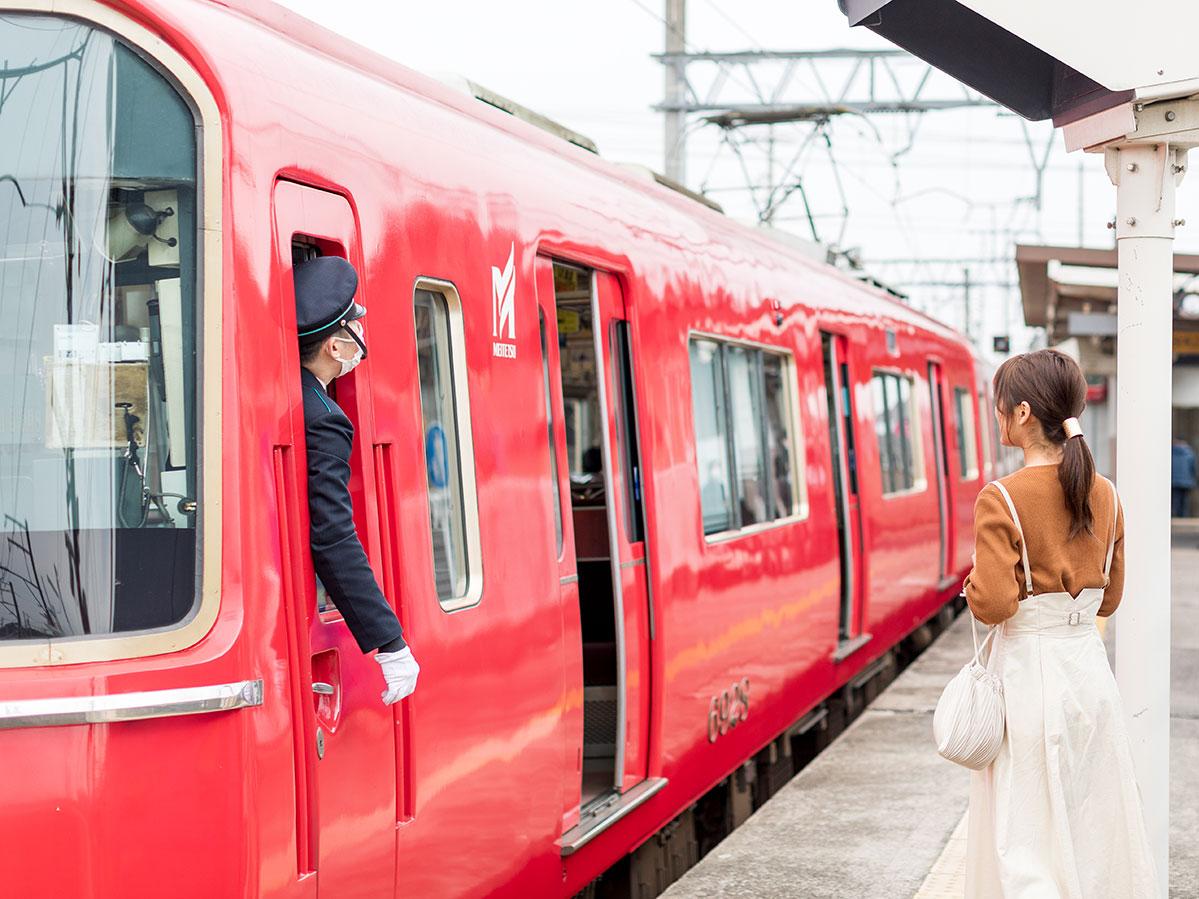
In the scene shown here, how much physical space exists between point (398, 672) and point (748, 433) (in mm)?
4336

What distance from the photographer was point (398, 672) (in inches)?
137

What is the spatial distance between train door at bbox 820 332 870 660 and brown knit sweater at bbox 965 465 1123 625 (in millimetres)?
5605

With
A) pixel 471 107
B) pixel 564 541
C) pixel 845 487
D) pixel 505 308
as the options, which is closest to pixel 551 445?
pixel 564 541

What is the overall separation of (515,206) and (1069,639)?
2.09m

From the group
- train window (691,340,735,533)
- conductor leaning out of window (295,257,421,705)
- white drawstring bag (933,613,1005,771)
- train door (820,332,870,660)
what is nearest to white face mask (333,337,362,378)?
conductor leaning out of window (295,257,421,705)

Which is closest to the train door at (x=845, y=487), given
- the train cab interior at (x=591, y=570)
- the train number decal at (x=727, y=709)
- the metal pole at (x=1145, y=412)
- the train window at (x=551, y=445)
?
the train cab interior at (x=591, y=570)

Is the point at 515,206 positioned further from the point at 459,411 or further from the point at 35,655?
the point at 35,655

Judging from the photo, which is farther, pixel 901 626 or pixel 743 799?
pixel 901 626

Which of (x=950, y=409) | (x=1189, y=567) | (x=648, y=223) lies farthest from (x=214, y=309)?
(x=1189, y=567)

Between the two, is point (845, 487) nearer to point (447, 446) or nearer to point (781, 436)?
point (781, 436)

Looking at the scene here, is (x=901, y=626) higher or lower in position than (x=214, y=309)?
lower

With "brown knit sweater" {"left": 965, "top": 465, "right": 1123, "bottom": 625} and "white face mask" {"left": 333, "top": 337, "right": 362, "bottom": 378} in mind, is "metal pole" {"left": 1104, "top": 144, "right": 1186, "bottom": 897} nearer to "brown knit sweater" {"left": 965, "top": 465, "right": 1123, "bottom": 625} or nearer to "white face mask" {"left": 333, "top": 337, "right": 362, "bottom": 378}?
"brown knit sweater" {"left": 965, "top": 465, "right": 1123, "bottom": 625}

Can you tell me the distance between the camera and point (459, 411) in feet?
14.3

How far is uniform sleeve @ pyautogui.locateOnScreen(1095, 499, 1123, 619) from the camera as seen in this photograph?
405 cm
